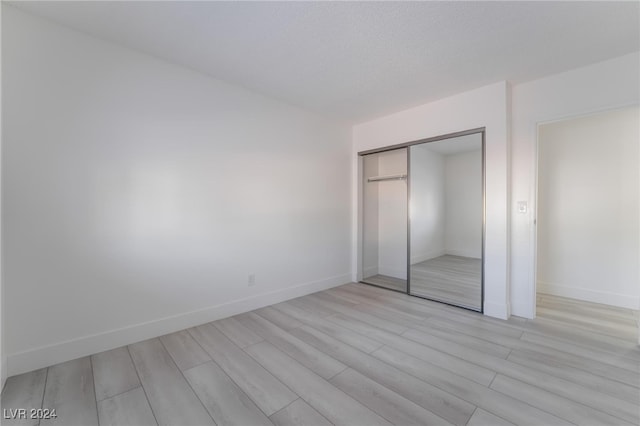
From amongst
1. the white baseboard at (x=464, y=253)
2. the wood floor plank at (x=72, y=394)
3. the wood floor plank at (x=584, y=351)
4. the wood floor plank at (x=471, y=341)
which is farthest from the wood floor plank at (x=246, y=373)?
the white baseboard at (x=464, y=253)

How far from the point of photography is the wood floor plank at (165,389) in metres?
1.49

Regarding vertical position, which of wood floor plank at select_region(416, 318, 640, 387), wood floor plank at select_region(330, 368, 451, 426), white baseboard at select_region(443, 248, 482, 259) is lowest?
wood floor plank at select_region(330, 368, 451, 426)

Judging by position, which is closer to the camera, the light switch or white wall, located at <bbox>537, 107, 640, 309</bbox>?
the light switch

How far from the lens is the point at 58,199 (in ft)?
6.58

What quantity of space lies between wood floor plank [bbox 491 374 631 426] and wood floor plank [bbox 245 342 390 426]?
3.00 ft

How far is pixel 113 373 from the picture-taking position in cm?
189

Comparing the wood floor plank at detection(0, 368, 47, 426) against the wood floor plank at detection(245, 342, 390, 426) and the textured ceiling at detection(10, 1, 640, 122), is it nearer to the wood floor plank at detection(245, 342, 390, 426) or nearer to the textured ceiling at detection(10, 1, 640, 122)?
the wood floor plank at detection(245, 342, 390, 426)

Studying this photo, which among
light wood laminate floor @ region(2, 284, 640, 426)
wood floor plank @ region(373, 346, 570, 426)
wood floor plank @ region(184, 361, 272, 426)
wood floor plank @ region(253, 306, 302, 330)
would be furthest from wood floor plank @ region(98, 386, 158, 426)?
wood floor plank @ region(373, 346, 570, 426)

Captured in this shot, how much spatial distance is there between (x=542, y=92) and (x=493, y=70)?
2.25 feet

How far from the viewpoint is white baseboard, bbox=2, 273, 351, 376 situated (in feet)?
6.23

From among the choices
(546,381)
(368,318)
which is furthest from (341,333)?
(546,381)

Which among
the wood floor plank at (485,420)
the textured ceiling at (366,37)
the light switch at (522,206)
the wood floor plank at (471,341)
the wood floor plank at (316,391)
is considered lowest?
the wood floor plank at (316,391)

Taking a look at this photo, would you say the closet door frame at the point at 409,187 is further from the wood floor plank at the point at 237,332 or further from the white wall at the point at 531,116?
the wood floor plank at the point at 237,332

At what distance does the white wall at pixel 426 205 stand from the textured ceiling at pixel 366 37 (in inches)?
38.9
